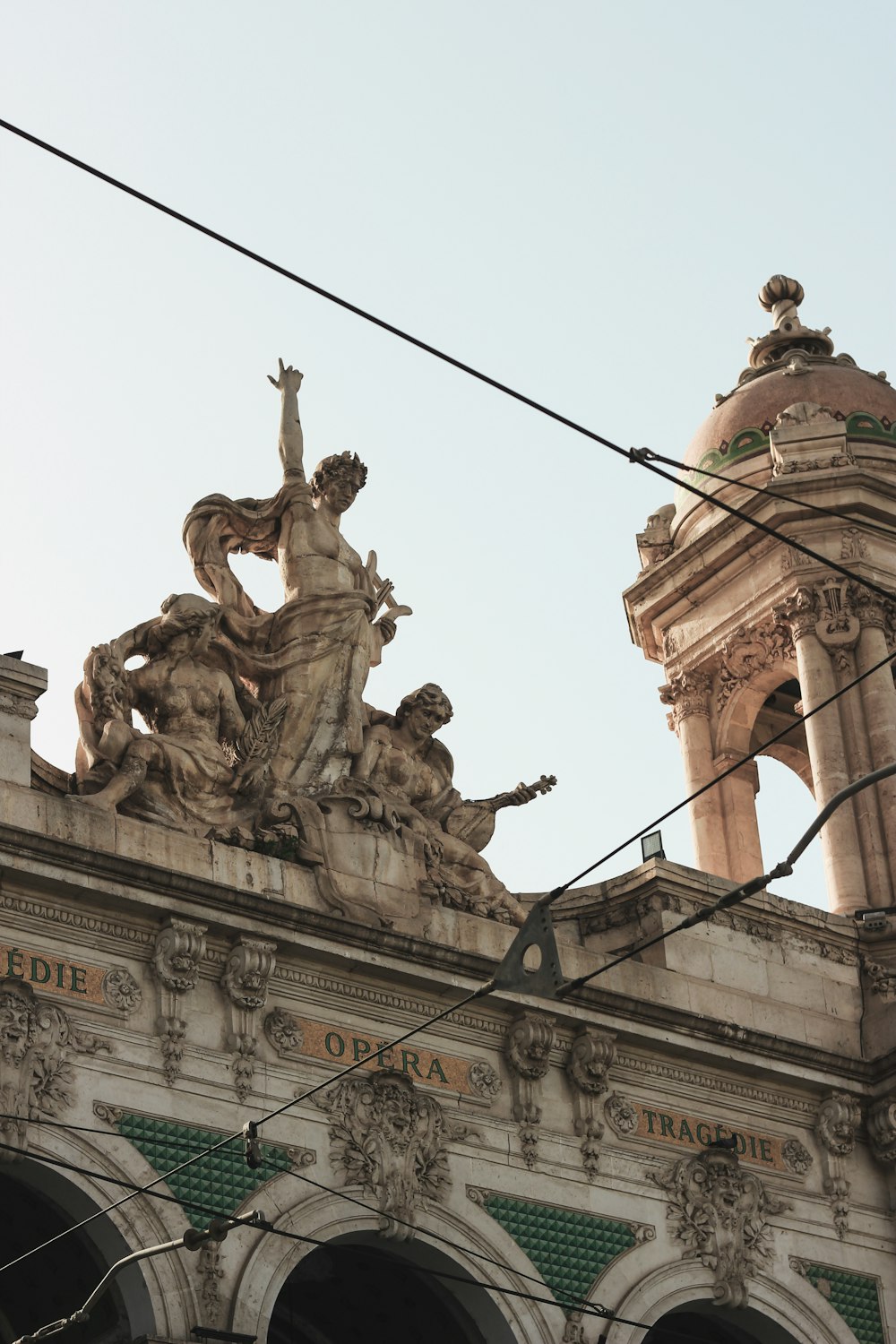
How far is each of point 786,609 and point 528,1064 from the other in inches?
342

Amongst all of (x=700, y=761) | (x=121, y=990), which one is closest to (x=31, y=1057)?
(x=121, y=990)

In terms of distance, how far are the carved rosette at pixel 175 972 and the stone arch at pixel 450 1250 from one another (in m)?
1.50

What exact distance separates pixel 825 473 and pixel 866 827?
14.1ft

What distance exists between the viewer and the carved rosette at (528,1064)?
25.7 meters

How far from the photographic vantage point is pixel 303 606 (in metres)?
27.4

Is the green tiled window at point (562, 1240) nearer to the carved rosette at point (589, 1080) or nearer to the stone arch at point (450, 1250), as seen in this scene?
the stone arch at point (450, 1250)

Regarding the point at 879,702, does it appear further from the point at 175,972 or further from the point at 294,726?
the point at 175,972

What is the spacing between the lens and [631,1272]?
25828 mm

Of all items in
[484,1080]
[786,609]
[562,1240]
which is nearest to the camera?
[562,1240]

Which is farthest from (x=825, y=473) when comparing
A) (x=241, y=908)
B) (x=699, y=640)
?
(x=241, y=908)

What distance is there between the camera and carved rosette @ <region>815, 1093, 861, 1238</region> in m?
27.6

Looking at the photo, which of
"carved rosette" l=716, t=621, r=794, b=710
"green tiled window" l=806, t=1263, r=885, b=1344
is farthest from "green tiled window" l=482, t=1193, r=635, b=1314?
"carved rosette" l=716, t=621, r=794, b=710

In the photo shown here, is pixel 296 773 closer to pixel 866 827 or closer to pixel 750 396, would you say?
pixel 866 827

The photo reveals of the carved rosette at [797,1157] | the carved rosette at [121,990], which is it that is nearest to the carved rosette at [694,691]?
the carved rosette at [797,1157]
